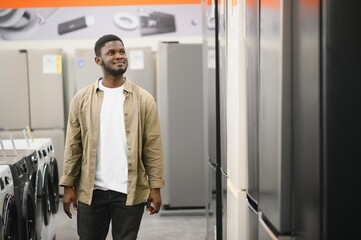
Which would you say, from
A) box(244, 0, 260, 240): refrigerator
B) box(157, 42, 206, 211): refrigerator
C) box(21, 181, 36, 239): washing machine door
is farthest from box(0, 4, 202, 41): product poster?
box(244, 0, 260, 240): refrigerator

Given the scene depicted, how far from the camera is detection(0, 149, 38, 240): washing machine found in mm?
3225

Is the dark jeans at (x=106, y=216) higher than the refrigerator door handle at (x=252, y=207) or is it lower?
lower

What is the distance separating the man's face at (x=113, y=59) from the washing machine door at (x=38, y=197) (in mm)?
1144

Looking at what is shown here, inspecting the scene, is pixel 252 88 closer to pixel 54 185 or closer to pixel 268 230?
pixel 268 230

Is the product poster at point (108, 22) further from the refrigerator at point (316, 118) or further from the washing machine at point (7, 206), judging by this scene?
the refrigerator at point (316, 118)

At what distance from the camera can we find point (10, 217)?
9.93 feet

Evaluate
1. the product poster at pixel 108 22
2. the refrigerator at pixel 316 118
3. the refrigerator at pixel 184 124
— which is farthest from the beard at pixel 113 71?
the product poster at pixel 108 22

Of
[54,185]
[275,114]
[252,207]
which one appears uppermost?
[275,114]

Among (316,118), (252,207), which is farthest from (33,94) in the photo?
(316,118)

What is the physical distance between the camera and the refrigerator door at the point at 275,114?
1622 mm

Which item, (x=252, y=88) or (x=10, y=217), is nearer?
(x=252, y=88)

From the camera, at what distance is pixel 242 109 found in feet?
8.38

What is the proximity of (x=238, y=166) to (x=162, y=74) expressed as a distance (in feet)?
11.4

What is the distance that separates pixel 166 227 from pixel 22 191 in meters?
2.26
